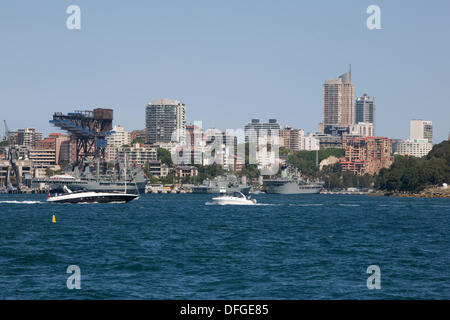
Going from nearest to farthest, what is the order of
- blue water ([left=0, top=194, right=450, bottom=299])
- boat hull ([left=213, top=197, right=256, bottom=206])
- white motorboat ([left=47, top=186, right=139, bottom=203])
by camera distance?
1. blue water ([left=0, top=194, right=450, bottom=299])
2. white motorboat ([left=47, top=186, right=139, bottom=203])
3. boat hull ([left=213, top=197, right=256, bottom=206])

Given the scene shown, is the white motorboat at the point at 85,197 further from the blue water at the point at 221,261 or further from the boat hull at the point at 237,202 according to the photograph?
the blue water at the point at 221,261

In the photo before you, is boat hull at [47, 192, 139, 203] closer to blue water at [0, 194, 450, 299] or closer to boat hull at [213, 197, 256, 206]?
boat hull at [213, 197, 256, 206]

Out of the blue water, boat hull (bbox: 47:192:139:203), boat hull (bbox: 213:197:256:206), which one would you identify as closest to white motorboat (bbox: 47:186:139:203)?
boat hull (bbox: 47:192:139:203)

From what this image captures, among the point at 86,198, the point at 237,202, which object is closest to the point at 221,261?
the point at 86,198

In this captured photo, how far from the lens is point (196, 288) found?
24078 mm

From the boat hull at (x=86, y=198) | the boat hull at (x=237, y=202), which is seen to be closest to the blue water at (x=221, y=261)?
the boat hull at (x=86, y=198)

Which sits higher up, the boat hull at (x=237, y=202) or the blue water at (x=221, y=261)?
the blue water at (x=221, y=261)

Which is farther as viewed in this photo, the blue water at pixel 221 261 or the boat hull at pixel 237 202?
the boat hull at pixel 237 202

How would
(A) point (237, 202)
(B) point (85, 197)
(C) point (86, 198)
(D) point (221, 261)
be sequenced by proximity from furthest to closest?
(A) point (237, 202), (C) point (86, 198), (B) point (85, 197), (D) point (221, 261)

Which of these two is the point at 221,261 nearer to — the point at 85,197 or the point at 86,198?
the point at 85,197

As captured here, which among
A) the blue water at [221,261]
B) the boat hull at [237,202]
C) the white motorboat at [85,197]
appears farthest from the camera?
the boat hull at [237,202]

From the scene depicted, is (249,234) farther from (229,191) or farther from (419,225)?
(229,191)

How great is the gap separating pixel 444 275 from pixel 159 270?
11.5 metres

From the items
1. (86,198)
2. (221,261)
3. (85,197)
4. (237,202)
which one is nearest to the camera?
(221,261)
